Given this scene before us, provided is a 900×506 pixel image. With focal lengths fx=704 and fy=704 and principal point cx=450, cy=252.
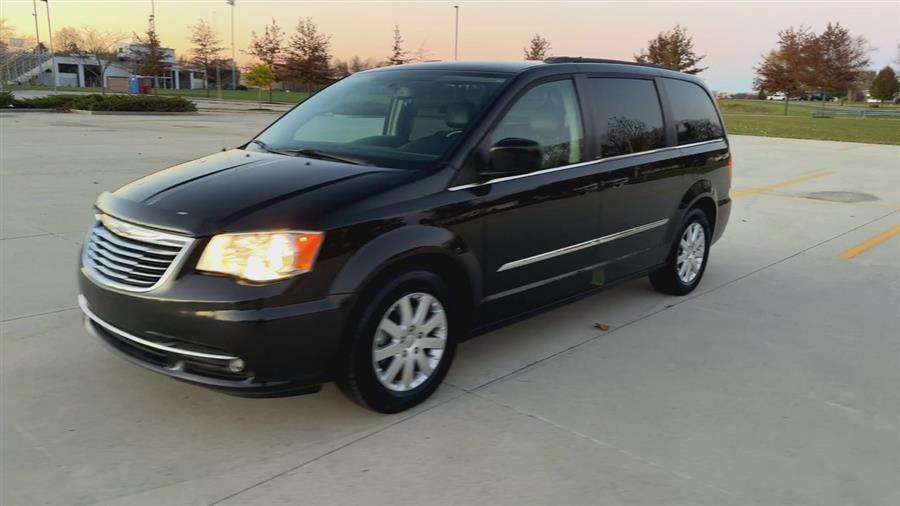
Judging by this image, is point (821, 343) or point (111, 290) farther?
point (821, 343)

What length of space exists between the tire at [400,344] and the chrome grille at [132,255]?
879 millimetres

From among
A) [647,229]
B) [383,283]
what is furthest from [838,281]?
[383,283]

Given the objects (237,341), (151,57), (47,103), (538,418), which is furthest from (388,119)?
(151,57)

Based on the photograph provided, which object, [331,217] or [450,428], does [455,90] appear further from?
[450,428]

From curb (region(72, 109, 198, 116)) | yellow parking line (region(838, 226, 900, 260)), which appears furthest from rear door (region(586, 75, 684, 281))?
curb (region(72, 109, 198, 116))

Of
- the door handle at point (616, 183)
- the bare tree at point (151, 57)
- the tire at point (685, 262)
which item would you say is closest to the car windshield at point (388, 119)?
the door handle at point (616, 183)

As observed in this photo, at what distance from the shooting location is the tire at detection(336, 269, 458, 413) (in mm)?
3293

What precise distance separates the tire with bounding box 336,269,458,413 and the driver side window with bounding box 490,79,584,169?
99 cm

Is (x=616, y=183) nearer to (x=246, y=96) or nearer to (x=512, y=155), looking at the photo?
(x=512, y=155)

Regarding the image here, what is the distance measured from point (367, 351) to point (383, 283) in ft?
1.08

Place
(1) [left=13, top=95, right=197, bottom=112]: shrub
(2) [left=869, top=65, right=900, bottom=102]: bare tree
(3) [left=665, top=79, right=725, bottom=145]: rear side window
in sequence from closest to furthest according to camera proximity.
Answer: (3) [left=665, top=79, right=725, bottom=145]: rear side window → (1) [left=13, top=95, right=197, bottom=112]: shrub → (2) [left=869, top=65, right=900, bottom=102]: bare tree

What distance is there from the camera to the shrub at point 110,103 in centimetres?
2734

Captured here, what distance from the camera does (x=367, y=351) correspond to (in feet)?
10.8

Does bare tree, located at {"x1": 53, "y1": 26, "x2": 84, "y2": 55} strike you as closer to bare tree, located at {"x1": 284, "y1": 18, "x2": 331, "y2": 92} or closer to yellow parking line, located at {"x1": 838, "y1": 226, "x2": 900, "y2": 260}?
bare tree, located at {"x1": 284, "y1": 18, "x2": 331, "y2": 92}
